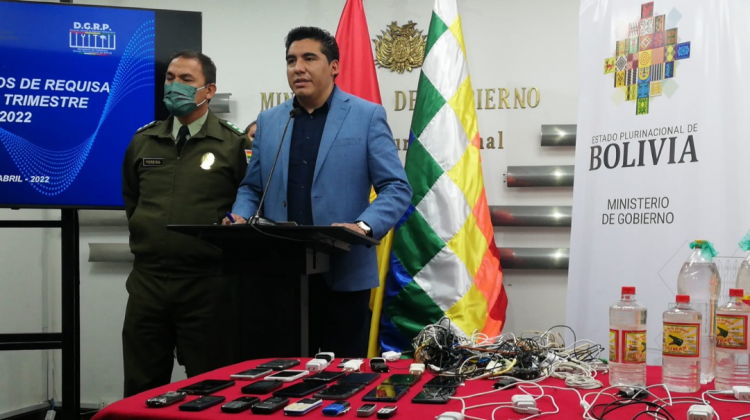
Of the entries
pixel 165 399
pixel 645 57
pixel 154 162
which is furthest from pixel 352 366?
pixel 645 57

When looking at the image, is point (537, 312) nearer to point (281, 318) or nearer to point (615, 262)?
point (615, 262)

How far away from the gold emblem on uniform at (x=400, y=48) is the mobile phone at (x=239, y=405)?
305cm

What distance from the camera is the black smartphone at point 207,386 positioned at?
1284mm

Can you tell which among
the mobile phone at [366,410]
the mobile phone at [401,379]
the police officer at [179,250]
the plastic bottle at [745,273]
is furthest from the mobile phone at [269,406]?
the police officer at [179,250]

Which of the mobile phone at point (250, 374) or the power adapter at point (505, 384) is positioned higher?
the power adapter at point (505, 384)

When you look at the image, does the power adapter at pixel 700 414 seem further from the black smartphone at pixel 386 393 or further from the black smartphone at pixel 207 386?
the black smartphone at pixel 207 386

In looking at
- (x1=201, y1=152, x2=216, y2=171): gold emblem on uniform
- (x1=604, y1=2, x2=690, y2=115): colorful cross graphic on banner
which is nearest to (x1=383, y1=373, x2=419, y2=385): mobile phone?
(x1=201, y1=152, x2=216, y2=171): gold emblem on uniform

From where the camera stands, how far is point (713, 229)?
2.48 meters

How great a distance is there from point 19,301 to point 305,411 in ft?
11.4

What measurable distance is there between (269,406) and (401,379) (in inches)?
13.1

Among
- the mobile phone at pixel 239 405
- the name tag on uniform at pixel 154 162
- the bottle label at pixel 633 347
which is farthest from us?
the name tag on uniform at pixel 154 162

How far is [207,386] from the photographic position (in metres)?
1.33

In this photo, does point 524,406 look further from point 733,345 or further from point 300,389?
point 733,345

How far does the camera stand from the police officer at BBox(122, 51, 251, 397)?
2.59m
